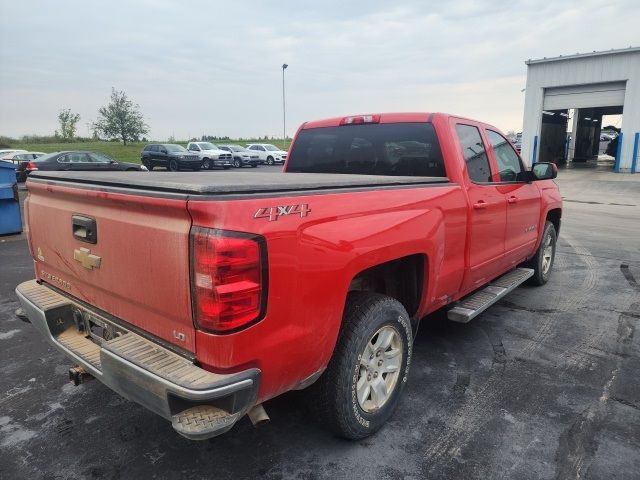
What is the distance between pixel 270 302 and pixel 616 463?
2090 millimetres

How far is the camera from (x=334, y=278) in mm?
2303

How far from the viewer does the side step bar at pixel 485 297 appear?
357 cm

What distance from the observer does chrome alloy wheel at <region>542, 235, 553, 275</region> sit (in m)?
5.77

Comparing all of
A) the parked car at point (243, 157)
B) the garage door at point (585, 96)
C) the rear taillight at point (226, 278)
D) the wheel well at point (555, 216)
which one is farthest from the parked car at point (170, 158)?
the rear taillight at point (226, 278)

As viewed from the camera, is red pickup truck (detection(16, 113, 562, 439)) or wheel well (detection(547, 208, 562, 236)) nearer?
red pickup truck (detection(16, 113, 562, 439))

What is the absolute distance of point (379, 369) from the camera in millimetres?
2814

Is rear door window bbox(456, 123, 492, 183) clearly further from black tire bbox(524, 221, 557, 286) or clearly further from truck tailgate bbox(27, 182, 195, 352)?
truck tailgate bbox(27, 182, 195, 352)

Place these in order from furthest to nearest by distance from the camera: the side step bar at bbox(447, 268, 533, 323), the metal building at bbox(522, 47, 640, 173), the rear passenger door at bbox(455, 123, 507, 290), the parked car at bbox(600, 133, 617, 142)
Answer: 1. the parked car at bbox(600, 133, 617, 142)
2. the metal building at bbox(522, 47, 640, 173)
3. the rear passenger door at bbox(455, 123, 507, 290)
4. the side step bar at bbox(447, 268, 533, 323)

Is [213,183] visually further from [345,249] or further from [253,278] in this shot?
[345,249]

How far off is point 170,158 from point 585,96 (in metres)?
22.8

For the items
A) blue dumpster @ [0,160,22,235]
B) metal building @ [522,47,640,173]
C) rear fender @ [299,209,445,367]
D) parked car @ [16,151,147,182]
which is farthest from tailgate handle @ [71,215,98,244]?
metal building @ [522,47,640,173]

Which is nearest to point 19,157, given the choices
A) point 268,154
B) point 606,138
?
point 268,154

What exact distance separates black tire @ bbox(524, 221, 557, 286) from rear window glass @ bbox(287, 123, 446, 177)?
103 inches

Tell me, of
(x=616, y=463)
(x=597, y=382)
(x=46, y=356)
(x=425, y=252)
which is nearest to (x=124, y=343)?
(x=425, y=252)
